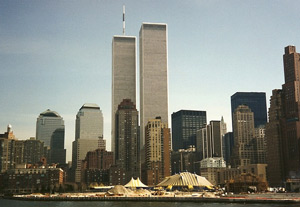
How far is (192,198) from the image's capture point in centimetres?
19662

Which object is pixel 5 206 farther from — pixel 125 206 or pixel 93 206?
pixel 125 206

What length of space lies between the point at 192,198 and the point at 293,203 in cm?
4861

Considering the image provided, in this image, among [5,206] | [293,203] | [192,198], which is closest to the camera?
[293,203]

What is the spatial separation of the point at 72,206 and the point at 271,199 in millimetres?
84629

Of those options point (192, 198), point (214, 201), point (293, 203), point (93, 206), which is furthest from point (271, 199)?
point (93, 206)

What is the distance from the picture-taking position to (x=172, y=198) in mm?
199750

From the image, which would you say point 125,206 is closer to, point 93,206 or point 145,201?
point 93,206

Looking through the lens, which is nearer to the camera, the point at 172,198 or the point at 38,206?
the point at 38,206

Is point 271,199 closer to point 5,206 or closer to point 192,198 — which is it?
point 192,198

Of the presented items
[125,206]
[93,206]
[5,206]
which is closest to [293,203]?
[125,206]

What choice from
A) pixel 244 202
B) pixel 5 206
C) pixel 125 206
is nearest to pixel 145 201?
pixel 125 206

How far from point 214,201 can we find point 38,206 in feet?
254

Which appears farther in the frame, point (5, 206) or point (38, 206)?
point (5, 206)

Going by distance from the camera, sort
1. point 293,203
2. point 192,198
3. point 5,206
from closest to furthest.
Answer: point 293,203 < point 5,206 < point 192,198
